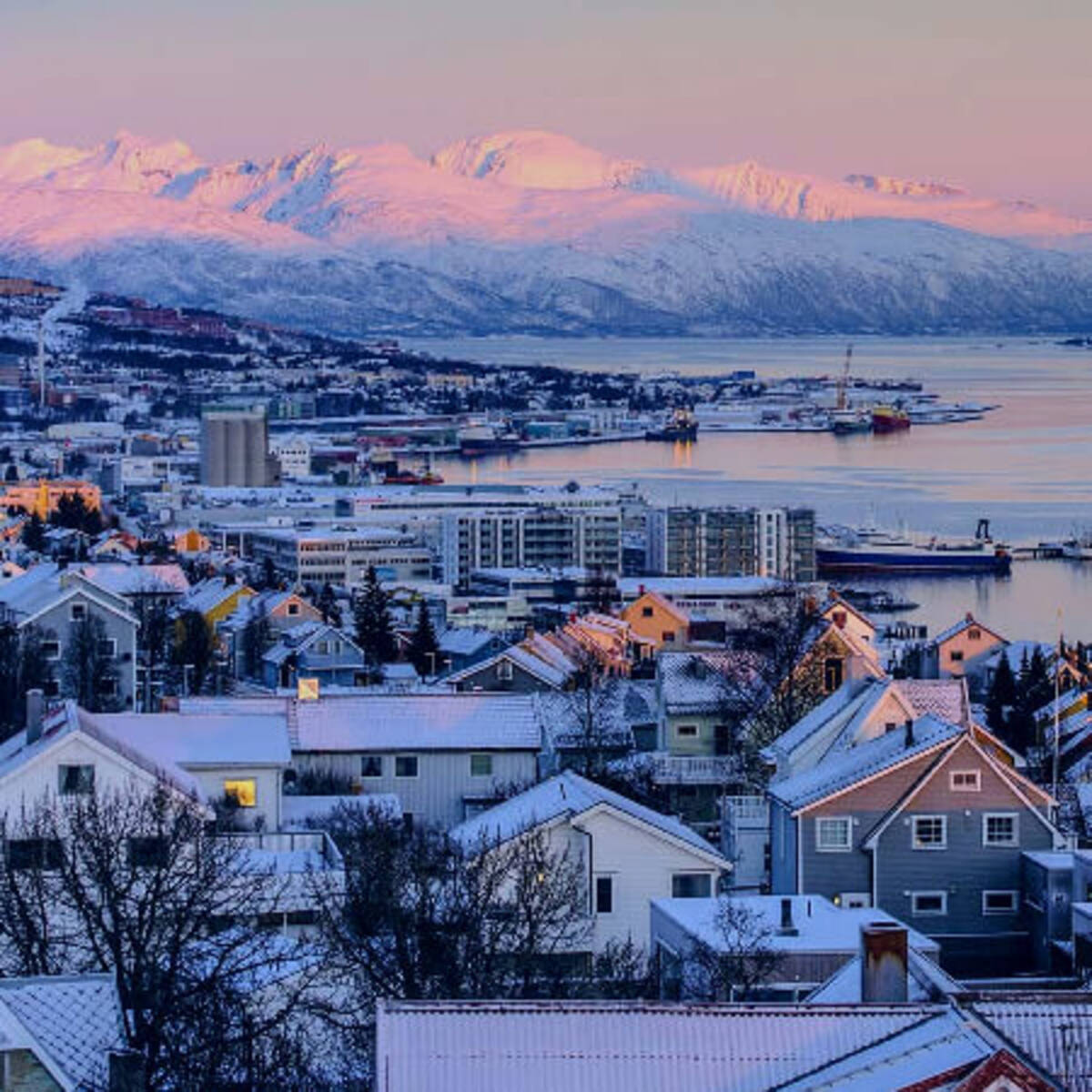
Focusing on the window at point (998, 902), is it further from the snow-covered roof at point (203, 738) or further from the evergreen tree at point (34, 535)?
the evergreen tree at point (34, 535)

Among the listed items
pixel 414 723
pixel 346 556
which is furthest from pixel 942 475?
pixel 414 723

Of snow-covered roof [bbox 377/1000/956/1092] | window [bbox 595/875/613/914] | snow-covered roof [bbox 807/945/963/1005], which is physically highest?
snow-covered roof [bbox 377/1000/956/1092]

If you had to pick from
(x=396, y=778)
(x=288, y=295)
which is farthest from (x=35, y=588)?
(x=288, y=295)

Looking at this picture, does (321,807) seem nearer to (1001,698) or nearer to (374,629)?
(1001,698)

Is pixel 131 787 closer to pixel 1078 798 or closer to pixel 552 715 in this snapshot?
pixel 1078 798

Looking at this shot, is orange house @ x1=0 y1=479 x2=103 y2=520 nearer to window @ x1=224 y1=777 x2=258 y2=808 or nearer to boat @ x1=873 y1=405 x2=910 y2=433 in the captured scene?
window @ x1=224 y1=777 x2=258 y2=808

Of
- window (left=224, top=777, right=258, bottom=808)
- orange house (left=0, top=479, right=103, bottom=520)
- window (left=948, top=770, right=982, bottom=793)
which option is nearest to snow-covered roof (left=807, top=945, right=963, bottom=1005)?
window (left=948, top=770, right=982, bottom=793)
